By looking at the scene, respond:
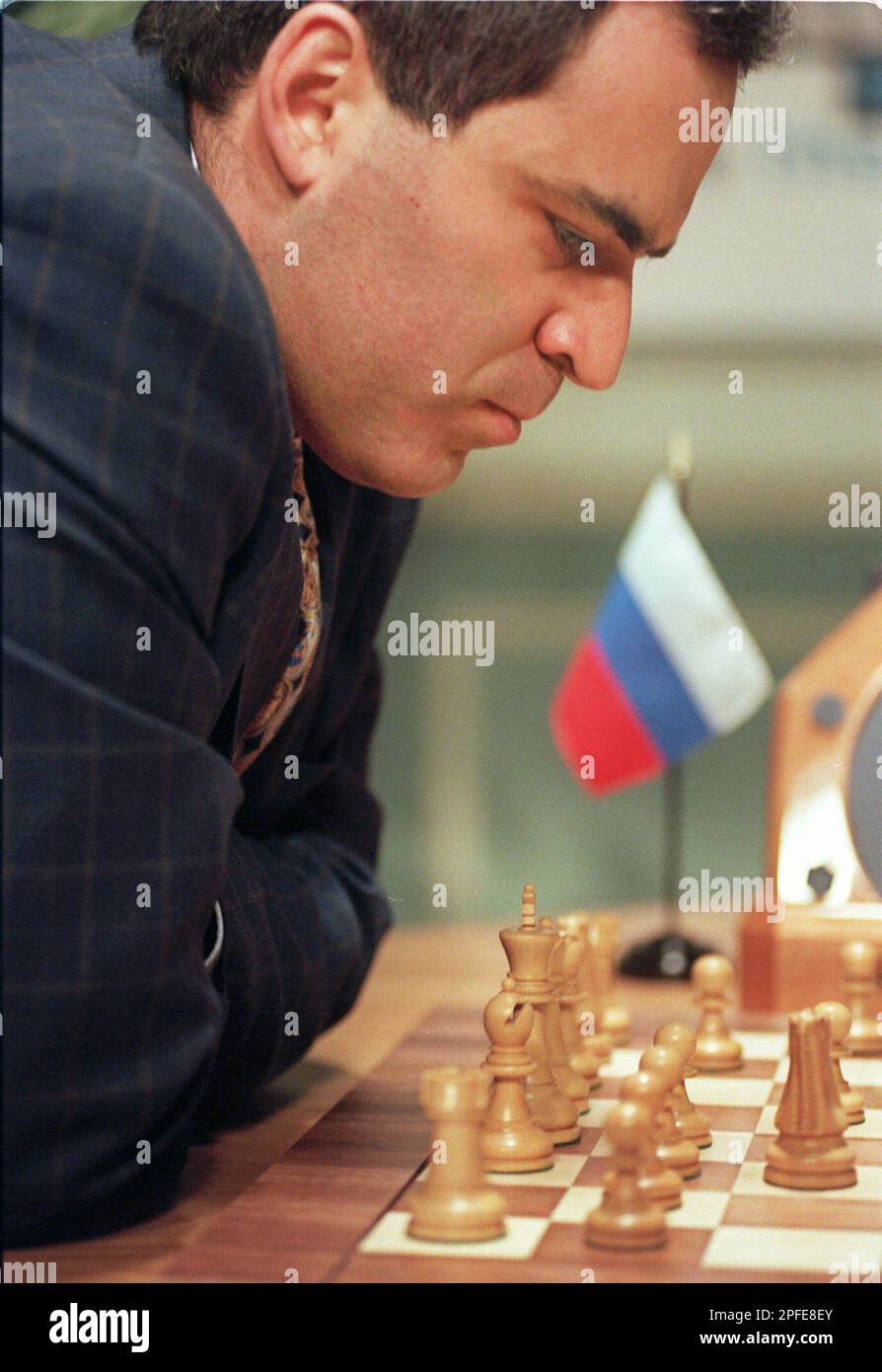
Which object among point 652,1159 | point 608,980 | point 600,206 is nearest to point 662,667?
point 608,980

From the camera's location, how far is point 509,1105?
1.08m

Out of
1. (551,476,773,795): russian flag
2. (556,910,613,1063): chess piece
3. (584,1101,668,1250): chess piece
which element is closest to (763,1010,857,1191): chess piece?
(584,1101,668,1250): chess piece

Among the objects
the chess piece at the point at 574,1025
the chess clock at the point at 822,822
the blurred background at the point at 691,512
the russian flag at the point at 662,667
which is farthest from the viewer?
the blurred background at the point at 691,512

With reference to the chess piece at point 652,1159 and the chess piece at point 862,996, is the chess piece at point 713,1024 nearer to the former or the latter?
the chess piece at point 862,996

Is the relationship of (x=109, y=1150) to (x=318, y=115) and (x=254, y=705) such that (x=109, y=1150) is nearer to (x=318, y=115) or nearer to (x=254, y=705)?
(x=254, y=705)

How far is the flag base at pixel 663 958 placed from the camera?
178 centimetres

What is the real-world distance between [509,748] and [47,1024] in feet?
9.48

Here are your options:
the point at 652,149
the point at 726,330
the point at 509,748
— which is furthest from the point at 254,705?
the point at 509,748

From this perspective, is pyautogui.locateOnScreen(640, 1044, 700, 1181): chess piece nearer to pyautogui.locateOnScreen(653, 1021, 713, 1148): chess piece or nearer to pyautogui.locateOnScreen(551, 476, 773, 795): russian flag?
pyautogui.locateOnScreen(653, 1021, 713, 1148): chess piece

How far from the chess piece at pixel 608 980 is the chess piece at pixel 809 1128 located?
350mm

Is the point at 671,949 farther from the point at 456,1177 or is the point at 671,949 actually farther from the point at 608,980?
the point at 456,1177

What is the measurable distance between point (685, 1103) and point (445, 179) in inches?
23.4

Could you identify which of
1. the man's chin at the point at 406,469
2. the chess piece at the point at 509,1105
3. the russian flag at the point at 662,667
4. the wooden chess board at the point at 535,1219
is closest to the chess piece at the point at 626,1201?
the wooden chess board at the point at 535,1219

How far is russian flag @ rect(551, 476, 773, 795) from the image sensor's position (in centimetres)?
194
